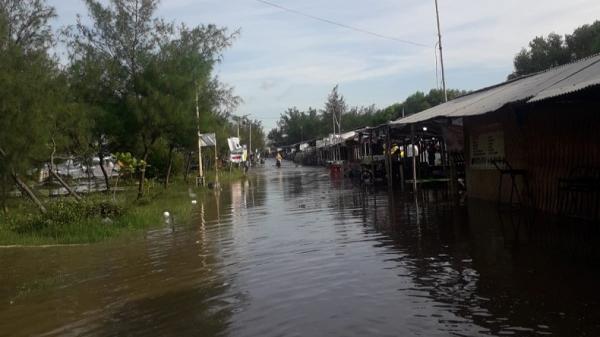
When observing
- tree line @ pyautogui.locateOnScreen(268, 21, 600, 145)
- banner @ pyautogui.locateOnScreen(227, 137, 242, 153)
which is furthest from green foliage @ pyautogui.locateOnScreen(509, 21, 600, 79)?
banner @ pyautogui.locateOnScreen(227, 137, 242, 153)

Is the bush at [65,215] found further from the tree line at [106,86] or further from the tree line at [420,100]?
the tree line at [420,100]

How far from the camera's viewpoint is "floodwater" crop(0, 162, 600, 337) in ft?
20.2

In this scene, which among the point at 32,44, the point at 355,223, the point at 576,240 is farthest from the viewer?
the point at 32,44

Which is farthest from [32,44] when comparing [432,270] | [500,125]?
[432,270]

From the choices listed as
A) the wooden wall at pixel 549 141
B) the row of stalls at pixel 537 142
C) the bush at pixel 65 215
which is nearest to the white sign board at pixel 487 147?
the row of stalls at pixel 537 142

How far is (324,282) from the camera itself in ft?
26.4

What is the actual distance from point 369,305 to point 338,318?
1.87ft

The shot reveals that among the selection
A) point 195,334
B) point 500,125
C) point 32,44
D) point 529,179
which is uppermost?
point 32,44

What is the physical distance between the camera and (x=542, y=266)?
809 centimetres

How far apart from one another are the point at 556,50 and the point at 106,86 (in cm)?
3517

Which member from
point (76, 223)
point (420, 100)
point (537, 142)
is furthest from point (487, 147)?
point (420, 100)

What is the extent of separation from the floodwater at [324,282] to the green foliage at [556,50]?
33812mm

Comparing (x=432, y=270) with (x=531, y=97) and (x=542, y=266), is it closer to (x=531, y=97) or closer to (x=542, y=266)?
(x=542, y=266)

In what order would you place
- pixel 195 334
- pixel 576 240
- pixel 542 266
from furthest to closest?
pixel 576 240
pixel 542 266
pixel 195 334
